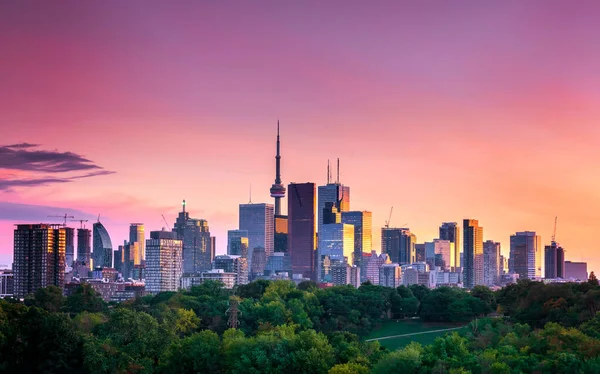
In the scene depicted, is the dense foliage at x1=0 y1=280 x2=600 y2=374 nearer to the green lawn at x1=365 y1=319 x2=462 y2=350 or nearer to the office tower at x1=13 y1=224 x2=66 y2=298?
the green lawn at x1=365 y1=319 x2=462 y2=350

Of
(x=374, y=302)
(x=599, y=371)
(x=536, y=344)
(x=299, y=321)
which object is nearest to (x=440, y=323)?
(x=374, y=302)

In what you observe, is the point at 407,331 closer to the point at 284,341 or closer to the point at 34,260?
the point at 284,341

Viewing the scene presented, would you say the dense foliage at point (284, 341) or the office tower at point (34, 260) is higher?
the office tower at point (34, 260)

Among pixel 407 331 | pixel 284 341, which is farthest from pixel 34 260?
pixel 284 341

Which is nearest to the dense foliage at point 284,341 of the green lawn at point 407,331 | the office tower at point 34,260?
the green lawn at point 407,331

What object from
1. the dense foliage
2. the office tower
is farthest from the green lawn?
the office tower

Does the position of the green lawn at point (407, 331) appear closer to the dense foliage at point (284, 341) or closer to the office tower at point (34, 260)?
the dense foliage at point (284, 341)
